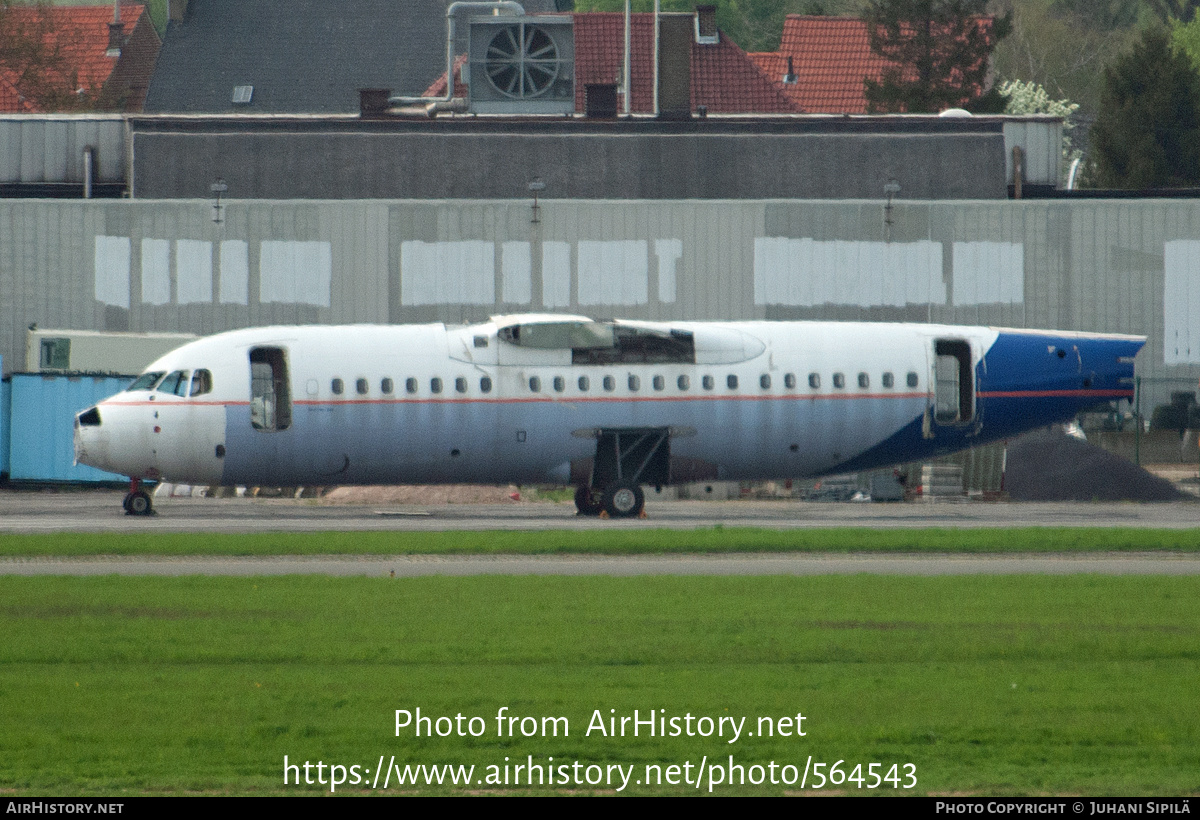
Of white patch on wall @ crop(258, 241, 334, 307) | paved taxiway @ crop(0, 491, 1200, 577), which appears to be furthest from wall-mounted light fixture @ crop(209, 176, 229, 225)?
paved taxiway @ crop(0, 491, 1200, 577)

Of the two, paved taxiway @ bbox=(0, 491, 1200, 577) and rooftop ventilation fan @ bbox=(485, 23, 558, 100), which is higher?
rooftop ventilation fan @ bbox=(485, 23, 558, 100)

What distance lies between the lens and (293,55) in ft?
281

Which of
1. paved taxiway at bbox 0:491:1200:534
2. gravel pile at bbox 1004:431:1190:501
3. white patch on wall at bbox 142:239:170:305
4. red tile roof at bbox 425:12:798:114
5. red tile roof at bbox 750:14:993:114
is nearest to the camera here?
paved taxiway at bbox 0:491:1200:534

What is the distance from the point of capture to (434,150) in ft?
155

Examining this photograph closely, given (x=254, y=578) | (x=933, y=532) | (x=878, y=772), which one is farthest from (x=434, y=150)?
(x=878, y=772)

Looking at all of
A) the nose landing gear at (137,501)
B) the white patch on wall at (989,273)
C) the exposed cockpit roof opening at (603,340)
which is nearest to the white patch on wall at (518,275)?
the exposed cockpit roof opening at (603,340)

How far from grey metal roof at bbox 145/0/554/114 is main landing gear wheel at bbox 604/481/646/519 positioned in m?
Answer: 53.6

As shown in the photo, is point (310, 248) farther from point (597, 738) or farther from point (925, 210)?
point (597, 738)

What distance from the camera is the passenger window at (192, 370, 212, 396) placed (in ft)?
107

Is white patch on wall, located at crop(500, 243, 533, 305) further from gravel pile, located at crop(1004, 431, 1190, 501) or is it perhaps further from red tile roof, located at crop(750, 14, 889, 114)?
red tile roof, located at crop(750, 14, 889, 114)

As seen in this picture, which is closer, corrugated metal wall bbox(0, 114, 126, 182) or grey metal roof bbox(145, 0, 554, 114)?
corrugated metal wall bbox(0, 114, 126, 182)

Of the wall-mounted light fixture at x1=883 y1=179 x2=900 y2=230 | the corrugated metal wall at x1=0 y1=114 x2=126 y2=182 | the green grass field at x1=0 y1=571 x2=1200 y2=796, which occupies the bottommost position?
the green grass field at x1=0 y1=571 x2=1200 y2=796

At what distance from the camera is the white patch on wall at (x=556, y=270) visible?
4425 centimetres

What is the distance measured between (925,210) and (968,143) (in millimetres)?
4014
